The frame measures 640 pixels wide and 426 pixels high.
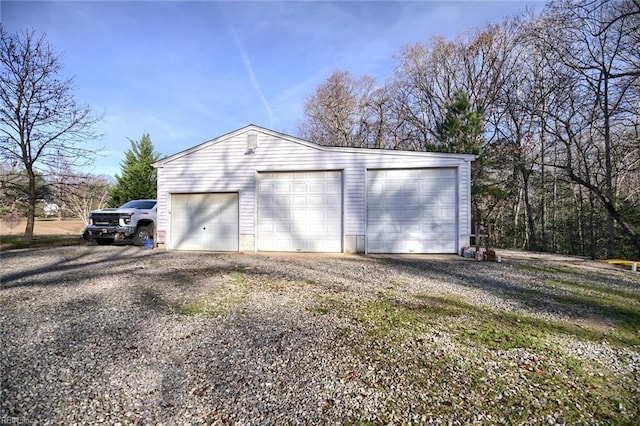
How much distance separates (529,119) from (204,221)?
17312 millimetres

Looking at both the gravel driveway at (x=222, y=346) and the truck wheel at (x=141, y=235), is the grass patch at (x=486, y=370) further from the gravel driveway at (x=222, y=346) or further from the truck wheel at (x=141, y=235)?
the truck wheel at (x=141, y=235)

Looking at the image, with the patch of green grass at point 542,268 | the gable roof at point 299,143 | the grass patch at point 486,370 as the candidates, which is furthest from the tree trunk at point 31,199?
the patch of green grass at point 542,268

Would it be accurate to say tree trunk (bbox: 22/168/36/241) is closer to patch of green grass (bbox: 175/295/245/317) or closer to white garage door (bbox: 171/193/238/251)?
white garage door (bbox: 171/193/238/251)

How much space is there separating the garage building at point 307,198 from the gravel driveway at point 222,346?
10.1 ft

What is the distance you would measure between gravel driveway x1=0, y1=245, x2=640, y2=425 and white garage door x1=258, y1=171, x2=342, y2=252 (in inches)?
128

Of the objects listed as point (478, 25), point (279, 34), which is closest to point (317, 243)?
point (279, 34)

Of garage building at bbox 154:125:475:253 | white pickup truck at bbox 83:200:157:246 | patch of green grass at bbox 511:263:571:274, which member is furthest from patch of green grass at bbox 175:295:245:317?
white pickup truck at bbox 83:200:157:246

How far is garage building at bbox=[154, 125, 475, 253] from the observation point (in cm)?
931

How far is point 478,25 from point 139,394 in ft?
75.3

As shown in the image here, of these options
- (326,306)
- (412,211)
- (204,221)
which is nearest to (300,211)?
(204,221)

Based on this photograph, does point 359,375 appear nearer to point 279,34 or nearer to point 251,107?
point 279,34

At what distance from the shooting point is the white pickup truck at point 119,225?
1045cm

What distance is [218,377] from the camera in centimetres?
248

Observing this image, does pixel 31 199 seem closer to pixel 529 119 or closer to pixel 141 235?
pixel 141 235
